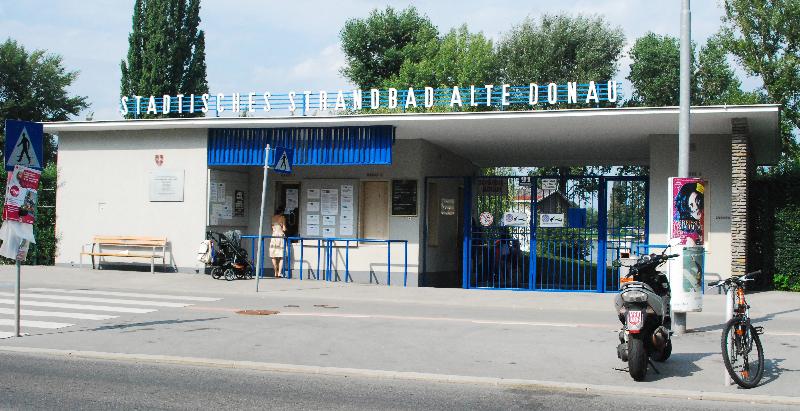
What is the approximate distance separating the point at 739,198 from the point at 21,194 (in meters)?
13.3

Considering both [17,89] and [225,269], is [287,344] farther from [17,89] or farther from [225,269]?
[17,89]

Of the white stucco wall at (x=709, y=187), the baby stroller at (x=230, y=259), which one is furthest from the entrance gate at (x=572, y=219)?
the baby stroller at (x=230, y=259)

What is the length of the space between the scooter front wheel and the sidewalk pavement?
0.15 m

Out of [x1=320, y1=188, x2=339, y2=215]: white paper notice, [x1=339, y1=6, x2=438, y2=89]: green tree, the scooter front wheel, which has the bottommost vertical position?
the scooter front wheel

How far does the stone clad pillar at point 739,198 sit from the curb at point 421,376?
9667 millimetres

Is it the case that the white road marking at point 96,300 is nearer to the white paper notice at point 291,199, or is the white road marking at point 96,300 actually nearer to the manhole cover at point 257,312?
the manhole cover at point 257,312

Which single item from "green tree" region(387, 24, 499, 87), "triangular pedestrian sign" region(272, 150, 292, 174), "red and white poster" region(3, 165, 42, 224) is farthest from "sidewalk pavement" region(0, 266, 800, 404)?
"green tree" region(387, 24, 499, 87)

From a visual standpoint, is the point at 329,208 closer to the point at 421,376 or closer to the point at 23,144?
the point at 23,144

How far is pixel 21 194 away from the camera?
10.6 metres

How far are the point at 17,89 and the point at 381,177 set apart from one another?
102 ft

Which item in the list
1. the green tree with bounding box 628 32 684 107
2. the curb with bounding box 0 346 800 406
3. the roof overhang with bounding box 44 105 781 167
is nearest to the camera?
the curb with bounding box 0 346 800 406

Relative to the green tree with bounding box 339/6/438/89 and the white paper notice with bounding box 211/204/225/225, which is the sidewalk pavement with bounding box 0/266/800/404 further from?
the green tree with bounding box 339/6/438/89

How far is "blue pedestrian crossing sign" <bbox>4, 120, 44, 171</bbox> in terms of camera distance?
10.4 meters

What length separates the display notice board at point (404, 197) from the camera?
65.4ft
